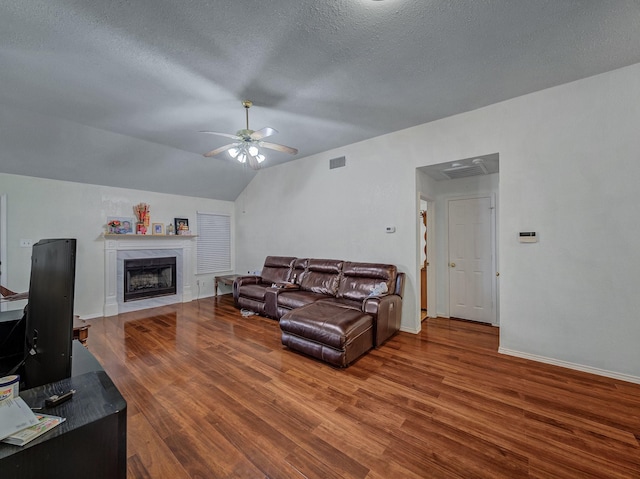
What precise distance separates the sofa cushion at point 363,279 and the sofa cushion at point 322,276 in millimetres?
130

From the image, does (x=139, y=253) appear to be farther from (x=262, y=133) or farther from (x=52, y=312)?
(x=52, y=312)

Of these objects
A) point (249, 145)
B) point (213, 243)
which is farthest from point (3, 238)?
point (249, 145)

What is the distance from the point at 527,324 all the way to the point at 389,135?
3.08 meters

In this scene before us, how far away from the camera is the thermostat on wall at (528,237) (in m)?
3.00

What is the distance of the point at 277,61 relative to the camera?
2412 mm

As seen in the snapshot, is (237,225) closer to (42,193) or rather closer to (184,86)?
(42,193)

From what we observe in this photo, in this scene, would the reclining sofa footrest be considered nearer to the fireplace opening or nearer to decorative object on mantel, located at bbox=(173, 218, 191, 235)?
the fireplace opening

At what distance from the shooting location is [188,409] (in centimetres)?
218

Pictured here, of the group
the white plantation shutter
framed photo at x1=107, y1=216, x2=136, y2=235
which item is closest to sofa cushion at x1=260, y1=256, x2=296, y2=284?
the white plantation shutter

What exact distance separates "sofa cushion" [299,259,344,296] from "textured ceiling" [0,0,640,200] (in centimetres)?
216

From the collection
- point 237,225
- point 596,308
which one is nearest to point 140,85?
point 237,225

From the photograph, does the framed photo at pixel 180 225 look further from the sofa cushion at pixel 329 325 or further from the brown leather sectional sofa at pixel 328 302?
the sofa cushion at pixel 329 325

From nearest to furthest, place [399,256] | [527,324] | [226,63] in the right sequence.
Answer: [226,63] < [527,324] < [399,256]

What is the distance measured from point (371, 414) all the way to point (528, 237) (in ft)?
8.49
